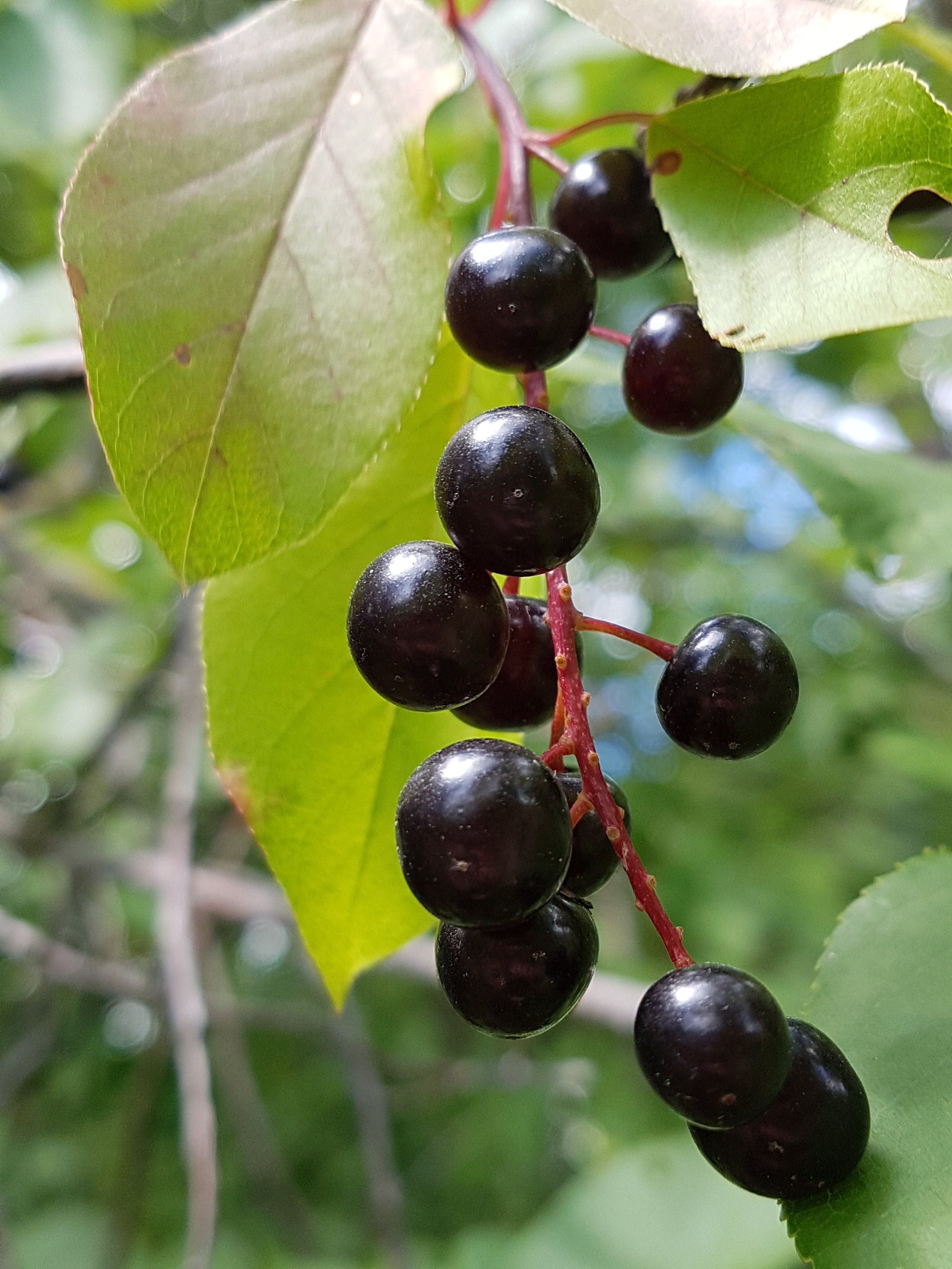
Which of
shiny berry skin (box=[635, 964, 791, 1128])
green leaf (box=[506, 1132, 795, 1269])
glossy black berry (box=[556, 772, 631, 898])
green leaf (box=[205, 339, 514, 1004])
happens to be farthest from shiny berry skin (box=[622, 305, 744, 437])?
green leaf (box=[506, 1132, 795, 1269])

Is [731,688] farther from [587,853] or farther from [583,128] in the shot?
[583,128]

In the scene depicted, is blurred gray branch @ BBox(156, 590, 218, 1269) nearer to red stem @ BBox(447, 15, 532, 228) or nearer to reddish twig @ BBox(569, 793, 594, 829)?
red stem @ BBox(447, 15, 532, 228)

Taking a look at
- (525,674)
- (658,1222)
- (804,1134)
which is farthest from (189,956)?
(804,1134)

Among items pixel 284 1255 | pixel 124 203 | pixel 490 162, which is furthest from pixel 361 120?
pixel 284 1255

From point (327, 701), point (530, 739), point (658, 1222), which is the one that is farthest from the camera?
point (530, 739)

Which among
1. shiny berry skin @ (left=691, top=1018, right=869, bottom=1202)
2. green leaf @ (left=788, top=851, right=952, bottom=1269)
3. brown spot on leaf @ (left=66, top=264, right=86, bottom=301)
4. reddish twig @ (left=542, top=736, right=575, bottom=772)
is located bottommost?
green leaf @ (left=788, top=851, right=952, bottom=1269)

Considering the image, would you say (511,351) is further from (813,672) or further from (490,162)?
(813,672)
